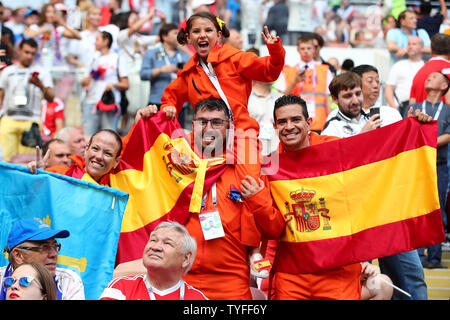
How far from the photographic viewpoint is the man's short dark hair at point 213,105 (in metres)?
5.10

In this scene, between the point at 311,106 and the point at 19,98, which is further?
the point at 19,98

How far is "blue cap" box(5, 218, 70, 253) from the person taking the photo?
4.53 metres

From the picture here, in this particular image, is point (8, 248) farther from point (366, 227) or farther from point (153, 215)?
point (366, 227)

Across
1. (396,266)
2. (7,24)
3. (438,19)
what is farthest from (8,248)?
(438,19)

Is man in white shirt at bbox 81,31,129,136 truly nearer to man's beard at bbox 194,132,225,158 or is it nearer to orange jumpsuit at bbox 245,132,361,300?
man's beard at bbox 194,132,225,158

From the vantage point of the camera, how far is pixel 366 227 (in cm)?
497

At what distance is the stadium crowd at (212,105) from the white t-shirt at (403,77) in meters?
0.02

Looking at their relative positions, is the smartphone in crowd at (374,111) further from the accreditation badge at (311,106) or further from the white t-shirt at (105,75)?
the white t-shirt at (105,75)

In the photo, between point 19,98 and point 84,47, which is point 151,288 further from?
point 84,47

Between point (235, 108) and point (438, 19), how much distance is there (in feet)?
24.7

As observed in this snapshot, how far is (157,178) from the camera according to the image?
5398 millimetres

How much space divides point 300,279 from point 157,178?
139cm

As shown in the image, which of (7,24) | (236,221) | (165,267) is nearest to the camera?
(165,267)

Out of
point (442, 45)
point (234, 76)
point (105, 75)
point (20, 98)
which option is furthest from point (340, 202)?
point (105, 75)
